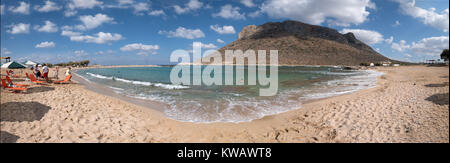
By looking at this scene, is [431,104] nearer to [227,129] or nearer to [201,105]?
[227,129]

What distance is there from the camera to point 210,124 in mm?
6723

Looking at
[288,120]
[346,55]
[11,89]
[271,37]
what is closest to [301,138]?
[288,120]

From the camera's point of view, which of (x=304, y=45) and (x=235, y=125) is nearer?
(x=235, y=125)

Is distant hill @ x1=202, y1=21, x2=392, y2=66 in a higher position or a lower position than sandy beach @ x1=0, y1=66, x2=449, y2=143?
higher

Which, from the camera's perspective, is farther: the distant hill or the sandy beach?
the distant hill

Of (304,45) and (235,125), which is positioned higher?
(304,45)

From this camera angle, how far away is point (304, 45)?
112m

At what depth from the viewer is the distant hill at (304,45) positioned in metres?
97.6

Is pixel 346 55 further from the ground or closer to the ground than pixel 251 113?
further from the ground

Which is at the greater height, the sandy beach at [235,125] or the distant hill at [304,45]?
the distant hill at [304,45]

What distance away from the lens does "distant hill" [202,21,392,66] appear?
9762 centimetres

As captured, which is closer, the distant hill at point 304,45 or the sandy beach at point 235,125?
the sandy beach at point 235,125

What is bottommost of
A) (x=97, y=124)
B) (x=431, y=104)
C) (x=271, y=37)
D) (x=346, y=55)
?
(x=97, y=124)
